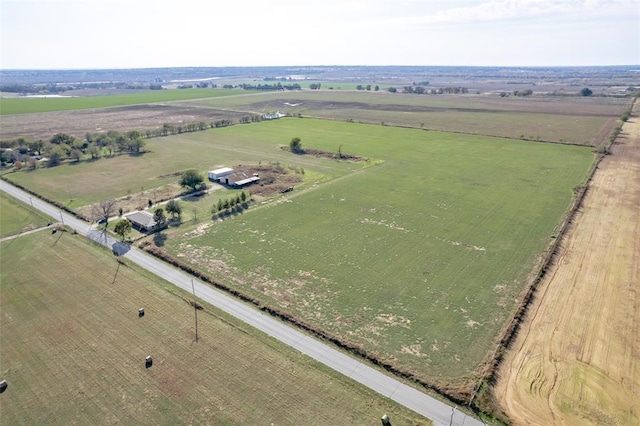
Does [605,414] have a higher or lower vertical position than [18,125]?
lower

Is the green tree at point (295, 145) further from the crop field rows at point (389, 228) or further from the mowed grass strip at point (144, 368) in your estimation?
the mowed grass strip at point (144, 368)

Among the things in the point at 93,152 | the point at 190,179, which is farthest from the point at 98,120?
the point at 190,179

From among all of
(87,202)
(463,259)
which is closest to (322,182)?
(463,259)

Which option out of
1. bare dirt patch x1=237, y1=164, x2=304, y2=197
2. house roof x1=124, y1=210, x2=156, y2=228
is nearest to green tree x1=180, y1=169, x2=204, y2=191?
bare dirt patch x1=237, y1=164, x2=304, y2=197

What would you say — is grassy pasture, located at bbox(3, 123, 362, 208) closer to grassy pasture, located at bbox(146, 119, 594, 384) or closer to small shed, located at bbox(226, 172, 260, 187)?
small shed, located at bbox(226, 172, 260, 187)

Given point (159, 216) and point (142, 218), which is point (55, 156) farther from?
point (159, 216)

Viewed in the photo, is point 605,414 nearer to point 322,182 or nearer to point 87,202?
point 322,182
